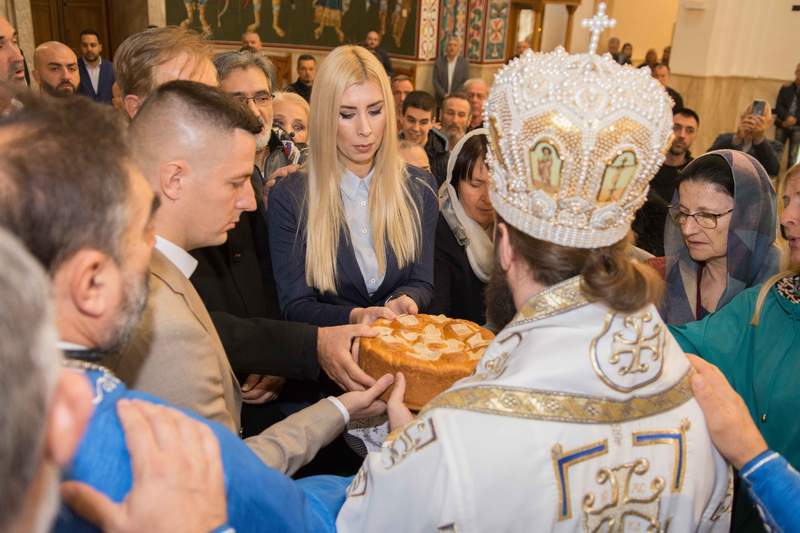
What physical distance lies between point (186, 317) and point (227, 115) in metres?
0.82

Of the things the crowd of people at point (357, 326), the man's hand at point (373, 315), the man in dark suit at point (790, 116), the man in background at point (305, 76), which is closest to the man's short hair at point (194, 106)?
the crowd of people at point (357, 326)

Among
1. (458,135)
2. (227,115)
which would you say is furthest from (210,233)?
(458,135)

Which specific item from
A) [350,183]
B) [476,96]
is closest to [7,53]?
[350,183]

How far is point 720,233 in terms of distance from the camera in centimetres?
294

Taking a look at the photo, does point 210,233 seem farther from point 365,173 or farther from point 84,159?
point 365,173

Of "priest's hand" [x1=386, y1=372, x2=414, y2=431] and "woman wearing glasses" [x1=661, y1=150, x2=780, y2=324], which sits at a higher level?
"woman wearing glasses" [x1=661, y1=150, x2=780, y2=324]

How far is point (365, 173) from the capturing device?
3.33m

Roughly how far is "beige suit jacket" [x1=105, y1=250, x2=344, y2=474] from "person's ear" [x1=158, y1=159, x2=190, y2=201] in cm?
24

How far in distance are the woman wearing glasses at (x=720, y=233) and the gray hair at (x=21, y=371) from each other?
9.25ft

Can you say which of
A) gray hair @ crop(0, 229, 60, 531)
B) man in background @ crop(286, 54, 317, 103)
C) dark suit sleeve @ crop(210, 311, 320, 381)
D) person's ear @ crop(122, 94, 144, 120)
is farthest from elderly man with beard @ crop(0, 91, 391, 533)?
man in background @ crop(286, 54, 317, 103)

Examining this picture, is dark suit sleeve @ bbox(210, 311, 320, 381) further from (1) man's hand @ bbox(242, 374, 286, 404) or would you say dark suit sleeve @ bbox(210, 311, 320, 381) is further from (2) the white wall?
(2) the white wall

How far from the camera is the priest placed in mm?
1479

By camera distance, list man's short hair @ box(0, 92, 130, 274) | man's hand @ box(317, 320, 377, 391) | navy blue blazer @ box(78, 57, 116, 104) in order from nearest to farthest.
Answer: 1. man's short hair @ box(0, 92, 130, 274)
2. man's hand @ box(317, 320, 377, 391)
3. navy blue blazer @ box(78, 57, 116, 104)

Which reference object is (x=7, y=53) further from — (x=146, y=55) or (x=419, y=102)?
(x=419, y=102)
